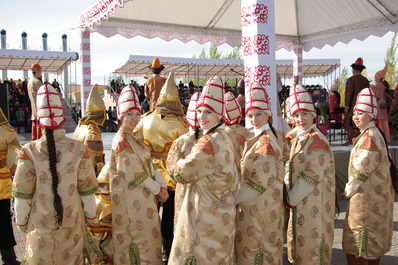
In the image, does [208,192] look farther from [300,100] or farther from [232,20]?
[232,20]

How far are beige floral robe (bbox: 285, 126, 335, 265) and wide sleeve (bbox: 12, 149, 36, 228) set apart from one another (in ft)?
6.92

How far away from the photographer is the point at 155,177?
3742 mm

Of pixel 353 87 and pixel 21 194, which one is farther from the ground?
pixel 353 87

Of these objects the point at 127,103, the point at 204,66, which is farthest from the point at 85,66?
the point at 204,66

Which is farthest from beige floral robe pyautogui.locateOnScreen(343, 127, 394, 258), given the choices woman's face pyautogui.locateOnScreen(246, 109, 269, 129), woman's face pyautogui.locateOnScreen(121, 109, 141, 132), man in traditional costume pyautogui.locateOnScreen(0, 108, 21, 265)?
man in traditional costume pyautogui.locateOnScreen(0, 108, 21, 265)

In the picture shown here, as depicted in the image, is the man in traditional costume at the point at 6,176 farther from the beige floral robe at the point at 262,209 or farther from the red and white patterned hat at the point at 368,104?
the red and white patterned hat at the point at 368,104

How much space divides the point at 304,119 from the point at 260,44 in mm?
1650

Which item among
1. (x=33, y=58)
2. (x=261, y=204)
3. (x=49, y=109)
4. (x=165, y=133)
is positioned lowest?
(x=261, y=204)

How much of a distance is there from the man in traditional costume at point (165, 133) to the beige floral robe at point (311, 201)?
1.32 m

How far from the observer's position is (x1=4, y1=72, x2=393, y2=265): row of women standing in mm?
3107

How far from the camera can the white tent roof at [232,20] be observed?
30.9 ft

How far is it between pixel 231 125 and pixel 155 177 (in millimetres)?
1409

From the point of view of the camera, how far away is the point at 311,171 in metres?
3.60

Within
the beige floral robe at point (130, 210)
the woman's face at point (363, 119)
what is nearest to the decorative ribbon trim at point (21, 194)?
the beige floral robe at point (130, 210)
